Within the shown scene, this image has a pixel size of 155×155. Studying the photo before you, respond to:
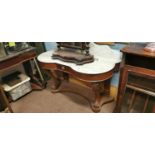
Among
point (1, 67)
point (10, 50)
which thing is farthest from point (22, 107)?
point (10, 50)

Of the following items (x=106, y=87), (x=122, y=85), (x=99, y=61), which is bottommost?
(x=106, y=87)

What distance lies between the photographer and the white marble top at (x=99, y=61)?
142 centimetres

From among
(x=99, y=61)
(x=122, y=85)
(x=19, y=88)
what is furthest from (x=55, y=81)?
(x=122, y=85)

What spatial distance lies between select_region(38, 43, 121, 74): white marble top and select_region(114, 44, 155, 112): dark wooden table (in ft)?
0.67

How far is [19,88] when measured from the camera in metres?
2.02

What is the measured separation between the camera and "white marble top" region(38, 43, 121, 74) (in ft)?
4.66

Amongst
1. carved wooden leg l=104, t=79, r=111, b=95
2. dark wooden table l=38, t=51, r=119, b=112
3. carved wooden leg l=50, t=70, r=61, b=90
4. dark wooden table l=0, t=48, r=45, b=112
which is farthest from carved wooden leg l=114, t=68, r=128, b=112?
dark wooden table l=0, t=48, r=45, b=112

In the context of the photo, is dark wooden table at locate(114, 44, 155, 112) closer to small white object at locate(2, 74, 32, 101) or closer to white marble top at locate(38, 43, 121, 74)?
white marble top at locate(38, 43, 121, 74)

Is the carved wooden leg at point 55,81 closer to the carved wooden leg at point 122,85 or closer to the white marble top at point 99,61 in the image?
the white marble top at point 99,61

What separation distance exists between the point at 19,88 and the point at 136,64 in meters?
1.60

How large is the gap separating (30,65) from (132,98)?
5.36ft

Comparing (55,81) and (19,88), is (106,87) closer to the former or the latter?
(55,81)
